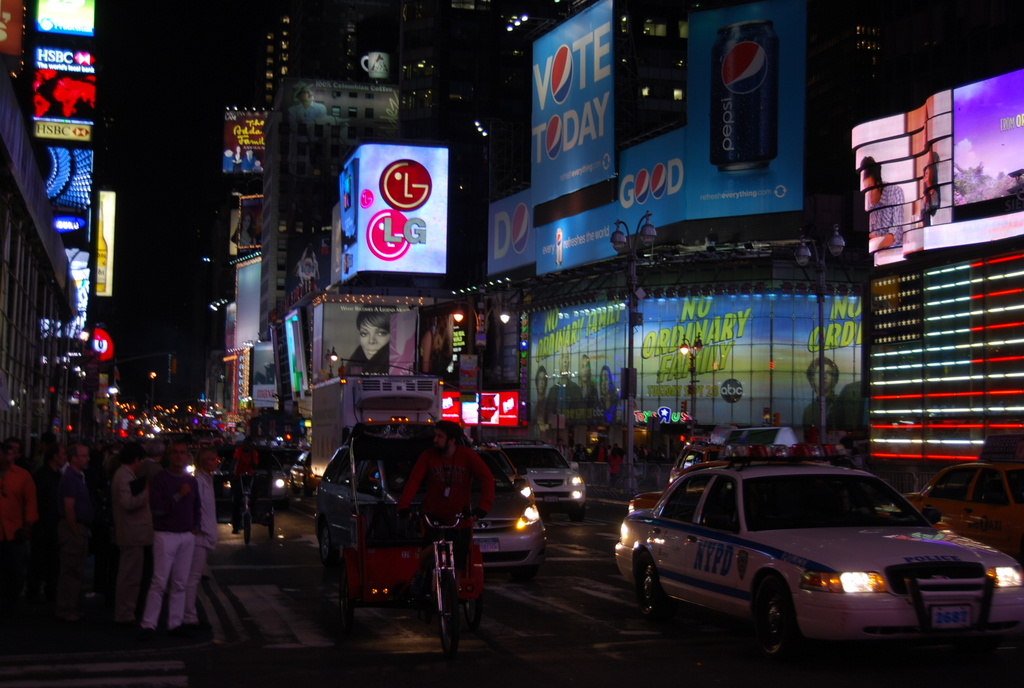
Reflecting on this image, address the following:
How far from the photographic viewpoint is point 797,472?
10.1 m

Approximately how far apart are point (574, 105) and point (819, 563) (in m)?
60.0

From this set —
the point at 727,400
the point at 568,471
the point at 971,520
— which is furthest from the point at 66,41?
the point at 971,520

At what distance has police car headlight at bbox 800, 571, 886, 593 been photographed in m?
8.57

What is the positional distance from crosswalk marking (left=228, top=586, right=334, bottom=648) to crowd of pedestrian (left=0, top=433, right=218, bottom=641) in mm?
676

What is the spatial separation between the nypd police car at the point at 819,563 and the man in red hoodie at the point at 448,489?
209 centimetres

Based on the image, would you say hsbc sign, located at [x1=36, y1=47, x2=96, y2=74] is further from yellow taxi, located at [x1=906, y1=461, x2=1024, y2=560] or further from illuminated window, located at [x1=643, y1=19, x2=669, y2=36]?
yellow taxi, located at [x1=906, y1=461, x2=1024, y2=560]

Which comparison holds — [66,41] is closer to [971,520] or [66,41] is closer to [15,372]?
[15,372]

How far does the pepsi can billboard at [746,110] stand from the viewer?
5725 cm

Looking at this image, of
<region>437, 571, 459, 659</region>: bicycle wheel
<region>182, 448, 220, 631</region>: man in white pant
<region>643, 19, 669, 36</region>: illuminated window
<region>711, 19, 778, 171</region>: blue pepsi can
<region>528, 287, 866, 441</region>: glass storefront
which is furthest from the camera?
<region>643, 19, 669, 36</region>: illuminated window

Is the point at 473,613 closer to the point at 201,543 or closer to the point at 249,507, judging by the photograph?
the point at 201,543

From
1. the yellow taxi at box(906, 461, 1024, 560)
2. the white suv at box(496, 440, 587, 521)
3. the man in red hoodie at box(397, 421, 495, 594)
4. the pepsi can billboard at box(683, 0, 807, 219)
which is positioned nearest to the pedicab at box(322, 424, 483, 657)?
the man in red hoodie at box(397, 421, 495, 594)

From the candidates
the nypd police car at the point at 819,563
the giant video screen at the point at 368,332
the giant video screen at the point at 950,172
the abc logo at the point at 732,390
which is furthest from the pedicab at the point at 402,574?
the giant video screen at the point at 368,332

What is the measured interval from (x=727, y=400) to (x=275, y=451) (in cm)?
3213

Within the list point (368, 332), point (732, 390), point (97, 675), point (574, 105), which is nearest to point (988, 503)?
point (97, 675)
